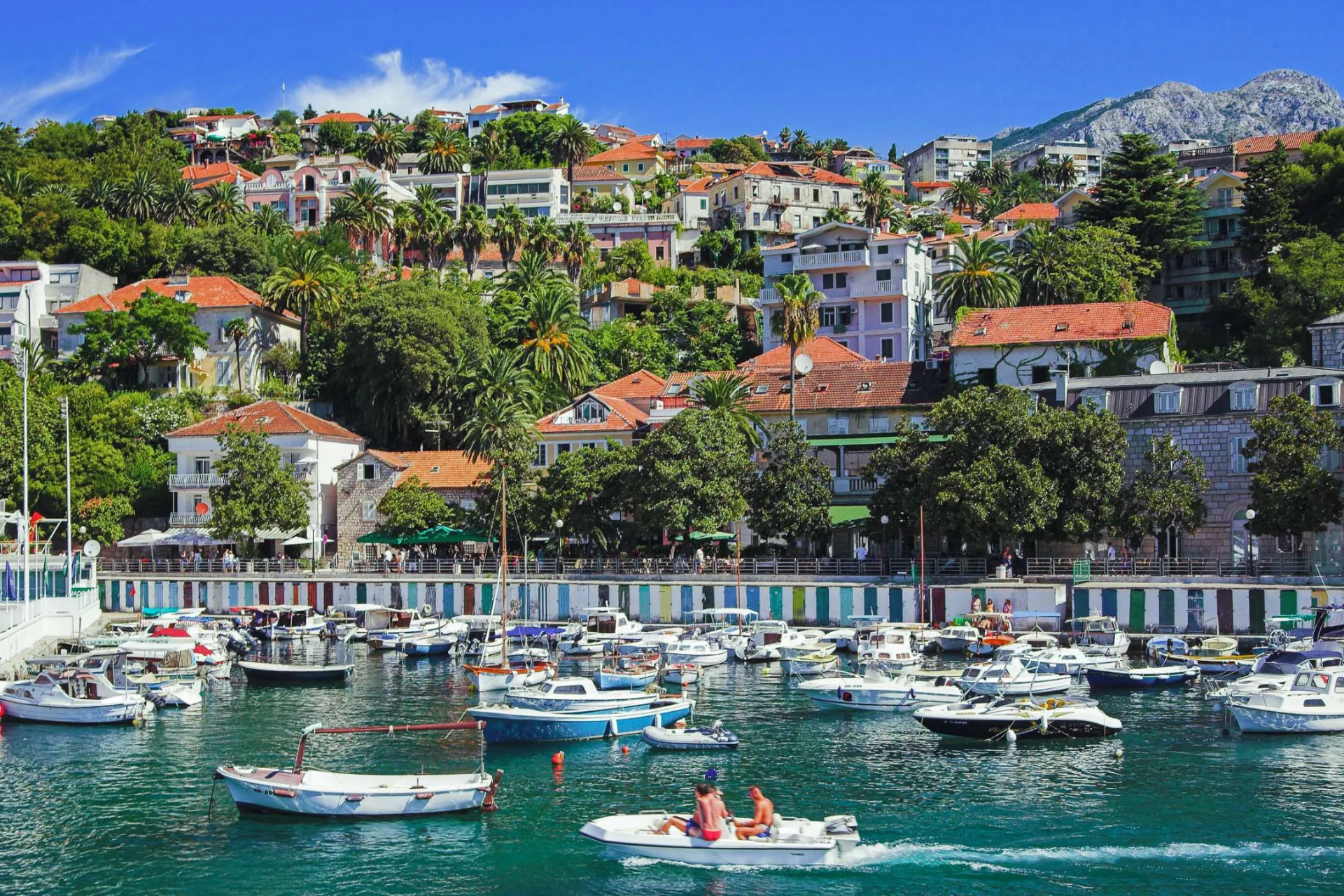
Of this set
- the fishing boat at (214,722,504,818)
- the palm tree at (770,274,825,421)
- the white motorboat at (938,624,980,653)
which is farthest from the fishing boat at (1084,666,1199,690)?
the fishing boat at (214,722,504,818)

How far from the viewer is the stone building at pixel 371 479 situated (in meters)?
92.9

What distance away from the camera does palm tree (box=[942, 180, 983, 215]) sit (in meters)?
178

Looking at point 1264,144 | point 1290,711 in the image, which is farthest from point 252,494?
point 1264,144

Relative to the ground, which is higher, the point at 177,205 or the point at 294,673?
the point at 177,205

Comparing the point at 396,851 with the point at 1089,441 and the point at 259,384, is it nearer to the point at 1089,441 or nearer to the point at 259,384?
the point at 1089,441

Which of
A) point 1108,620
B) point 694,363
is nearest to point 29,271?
point 694,363

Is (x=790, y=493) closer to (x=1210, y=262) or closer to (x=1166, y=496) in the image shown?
(x=1166, y=496)

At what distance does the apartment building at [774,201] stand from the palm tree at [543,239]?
80.1 feet

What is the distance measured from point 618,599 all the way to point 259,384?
45481 millimetres

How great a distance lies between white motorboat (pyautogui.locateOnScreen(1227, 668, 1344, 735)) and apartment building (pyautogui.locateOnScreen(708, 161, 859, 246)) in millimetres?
100076

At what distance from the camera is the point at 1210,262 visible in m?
116

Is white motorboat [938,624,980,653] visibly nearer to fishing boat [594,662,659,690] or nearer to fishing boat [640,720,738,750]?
fishing boat [594,662,659,690]

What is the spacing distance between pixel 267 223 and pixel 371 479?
47.5 meters

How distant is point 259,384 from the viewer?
11169 cm
